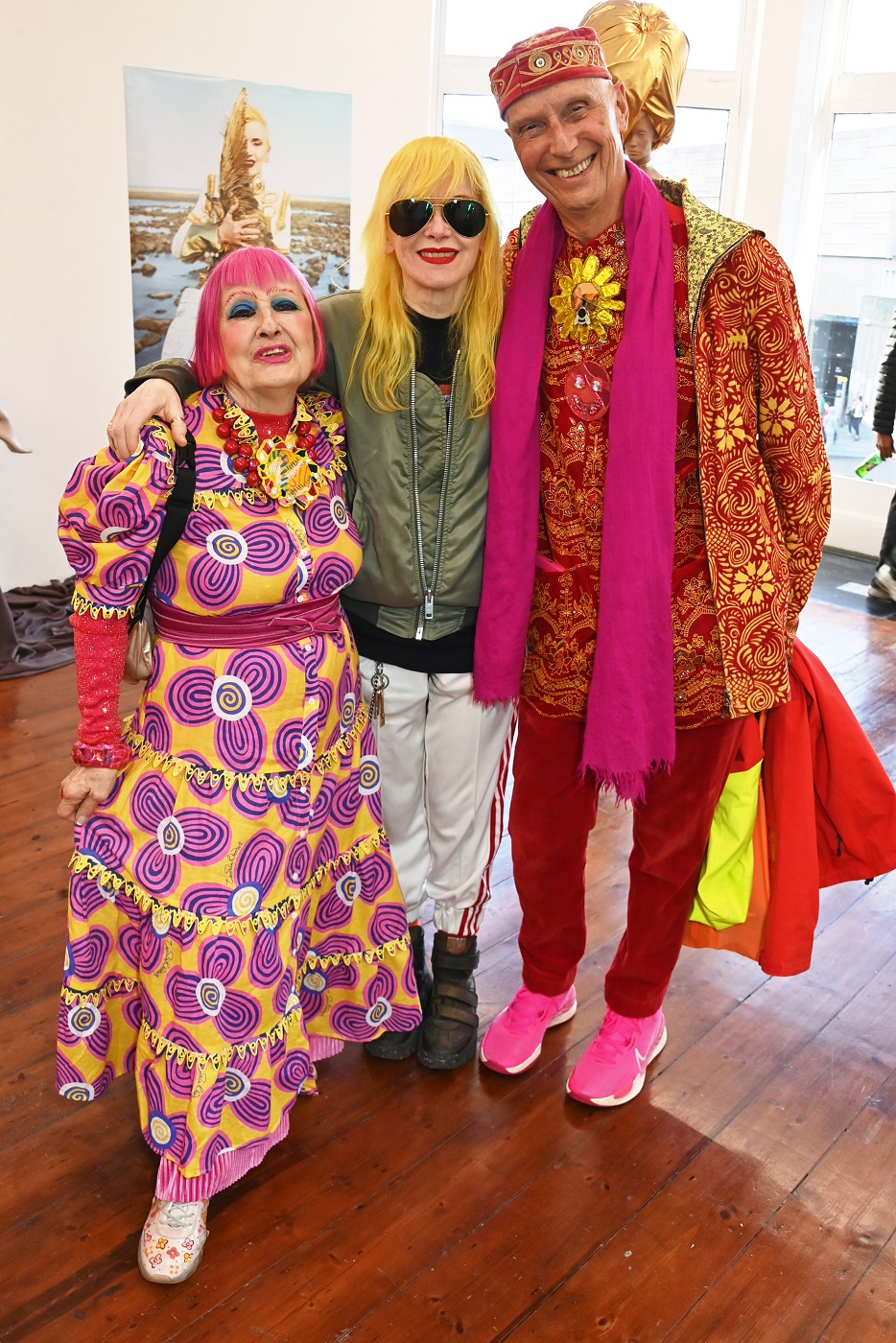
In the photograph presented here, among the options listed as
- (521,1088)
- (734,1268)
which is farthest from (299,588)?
(734,1268)

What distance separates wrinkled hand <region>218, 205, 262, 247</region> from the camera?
509 cm

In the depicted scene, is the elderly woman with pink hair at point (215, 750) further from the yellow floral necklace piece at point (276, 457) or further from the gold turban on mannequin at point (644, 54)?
the gold turban on mannequin at point (644, 54)

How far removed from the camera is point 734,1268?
178 centimetres

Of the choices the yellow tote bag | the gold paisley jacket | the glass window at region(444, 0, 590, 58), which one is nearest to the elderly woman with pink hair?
Result: the gold paisley jacket

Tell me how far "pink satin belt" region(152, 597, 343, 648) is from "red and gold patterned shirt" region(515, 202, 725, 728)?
0.44 m

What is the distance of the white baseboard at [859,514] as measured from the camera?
637cm

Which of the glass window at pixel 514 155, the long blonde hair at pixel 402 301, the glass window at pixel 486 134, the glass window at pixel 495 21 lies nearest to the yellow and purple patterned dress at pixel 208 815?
the long blonde hair at pixel 402 301

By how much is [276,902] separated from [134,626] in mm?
487

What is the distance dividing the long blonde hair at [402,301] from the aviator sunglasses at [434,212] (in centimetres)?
2

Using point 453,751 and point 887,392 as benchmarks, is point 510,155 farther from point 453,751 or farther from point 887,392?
point 453,751

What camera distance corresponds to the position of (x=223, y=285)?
5.53ft

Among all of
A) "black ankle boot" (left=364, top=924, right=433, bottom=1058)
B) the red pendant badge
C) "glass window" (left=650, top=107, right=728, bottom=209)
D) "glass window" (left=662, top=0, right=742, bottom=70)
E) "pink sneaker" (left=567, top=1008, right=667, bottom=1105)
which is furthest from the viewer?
"glass window" (left=650, top=107, right=728, bottom=209)

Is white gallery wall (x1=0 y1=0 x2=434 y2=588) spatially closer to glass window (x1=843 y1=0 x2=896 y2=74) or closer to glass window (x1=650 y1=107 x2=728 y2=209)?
glass window (x1=650 y1=107 x2=728 y2=209)

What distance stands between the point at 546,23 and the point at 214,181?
2418mm
